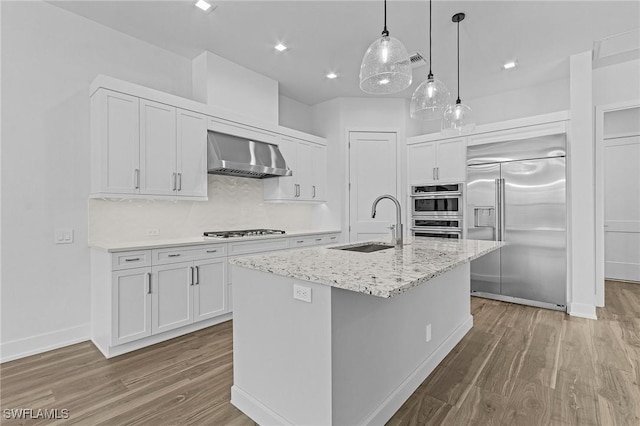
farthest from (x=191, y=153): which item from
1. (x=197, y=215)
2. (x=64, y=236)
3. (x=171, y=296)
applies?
(x=171, y=296)

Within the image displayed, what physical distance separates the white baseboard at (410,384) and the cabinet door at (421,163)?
252cm

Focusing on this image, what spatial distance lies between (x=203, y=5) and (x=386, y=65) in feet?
6.32

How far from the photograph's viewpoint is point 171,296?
9.77 feet

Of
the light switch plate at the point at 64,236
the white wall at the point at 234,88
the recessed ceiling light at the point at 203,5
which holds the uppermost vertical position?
the recessed ceiling light at the point at 203,5

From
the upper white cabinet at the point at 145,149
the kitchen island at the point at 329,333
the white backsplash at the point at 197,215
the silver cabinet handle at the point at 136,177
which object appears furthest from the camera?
the white backsplash at the point at 197,215

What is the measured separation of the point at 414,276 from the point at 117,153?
9.07 ft

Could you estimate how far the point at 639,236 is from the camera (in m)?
5.35

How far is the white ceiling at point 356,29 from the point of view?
2859 mm

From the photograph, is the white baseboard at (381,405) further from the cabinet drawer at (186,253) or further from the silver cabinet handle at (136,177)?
the silver cabinet handle at (136,177)

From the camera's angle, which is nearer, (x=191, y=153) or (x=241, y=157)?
(x=191, y=153)

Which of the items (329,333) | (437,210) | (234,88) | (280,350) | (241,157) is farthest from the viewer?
(437,210)

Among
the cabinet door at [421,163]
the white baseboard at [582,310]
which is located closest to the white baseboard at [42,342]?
the cabinet door at [421,163]

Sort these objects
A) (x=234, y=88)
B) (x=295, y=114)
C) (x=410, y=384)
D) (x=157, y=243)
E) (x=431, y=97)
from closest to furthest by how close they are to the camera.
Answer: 1. (x=410, y=384)
2. (x=431, y=97)
3. (x=157, y=243)
4. (x=234, y=88)
5. (x=295, y=114)

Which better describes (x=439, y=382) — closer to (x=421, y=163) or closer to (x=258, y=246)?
(x=258, y=246)
